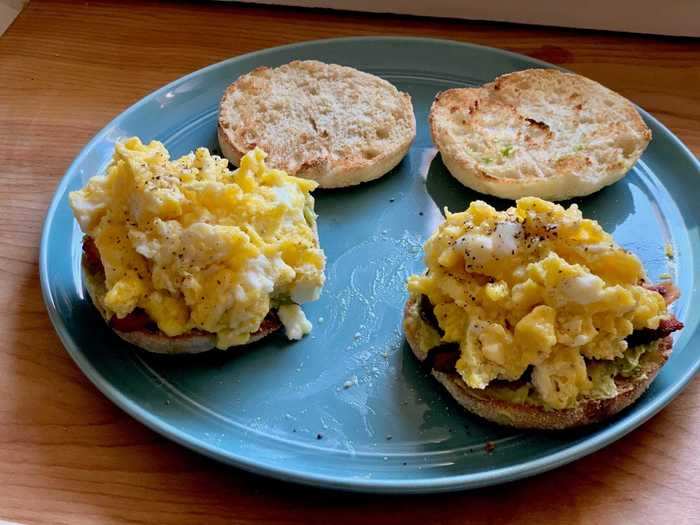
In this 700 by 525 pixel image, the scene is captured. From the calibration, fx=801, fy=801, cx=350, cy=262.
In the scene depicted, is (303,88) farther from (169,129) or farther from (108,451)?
(108,451)

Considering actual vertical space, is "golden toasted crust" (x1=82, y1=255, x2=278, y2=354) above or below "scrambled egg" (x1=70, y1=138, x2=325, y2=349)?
below

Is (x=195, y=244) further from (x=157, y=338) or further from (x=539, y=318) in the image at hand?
(x=539, y=318)

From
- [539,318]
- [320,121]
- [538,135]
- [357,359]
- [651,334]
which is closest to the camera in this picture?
[539,318]

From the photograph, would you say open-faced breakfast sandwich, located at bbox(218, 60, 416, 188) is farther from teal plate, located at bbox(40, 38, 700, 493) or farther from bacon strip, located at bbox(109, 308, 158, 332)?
bacon strip, located at bbox(109, 308, 158, 332)

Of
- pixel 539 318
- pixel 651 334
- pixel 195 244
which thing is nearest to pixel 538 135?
pixel 651 334

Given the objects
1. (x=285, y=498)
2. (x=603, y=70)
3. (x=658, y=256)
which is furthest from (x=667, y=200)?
(x=285, y=498)

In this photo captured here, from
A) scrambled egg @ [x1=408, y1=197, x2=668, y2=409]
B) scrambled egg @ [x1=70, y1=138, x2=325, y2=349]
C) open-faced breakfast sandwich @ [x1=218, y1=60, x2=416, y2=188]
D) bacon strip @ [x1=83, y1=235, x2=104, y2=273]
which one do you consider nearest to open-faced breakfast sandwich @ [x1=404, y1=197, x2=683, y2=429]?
scrambled egg @ [x1=408, y1=197, x2=668, y2=409]
